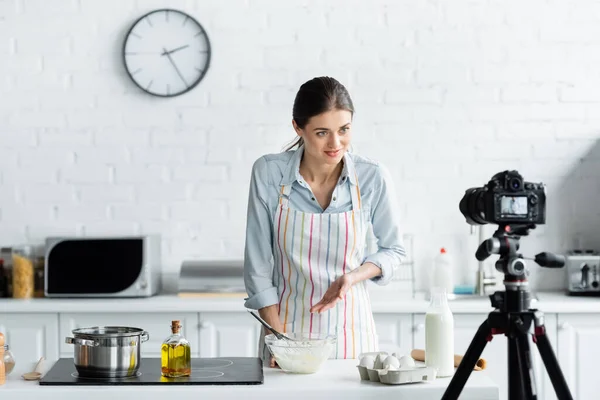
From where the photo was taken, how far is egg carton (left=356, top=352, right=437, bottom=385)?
198 cm

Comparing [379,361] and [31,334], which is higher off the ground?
[379,361]

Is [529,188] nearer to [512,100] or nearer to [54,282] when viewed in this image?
[512,100]

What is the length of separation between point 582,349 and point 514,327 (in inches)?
72.7

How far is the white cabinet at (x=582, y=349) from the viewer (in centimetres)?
356

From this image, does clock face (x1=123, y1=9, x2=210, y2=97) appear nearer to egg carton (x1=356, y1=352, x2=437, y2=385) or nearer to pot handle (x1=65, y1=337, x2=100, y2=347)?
pot handle (x1=65, y1=337, x2=100, y2=347)

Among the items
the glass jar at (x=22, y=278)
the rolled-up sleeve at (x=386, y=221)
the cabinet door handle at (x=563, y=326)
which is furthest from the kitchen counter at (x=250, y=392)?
the glass jar at (x=22, y=278)

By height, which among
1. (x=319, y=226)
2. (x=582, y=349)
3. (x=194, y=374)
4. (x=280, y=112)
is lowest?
(x=582, y=349)

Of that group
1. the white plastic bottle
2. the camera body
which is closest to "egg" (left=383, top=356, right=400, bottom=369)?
the camera body

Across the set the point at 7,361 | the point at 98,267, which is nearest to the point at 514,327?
the point at 7,361

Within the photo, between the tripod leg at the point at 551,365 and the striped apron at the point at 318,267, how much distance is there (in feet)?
2.29

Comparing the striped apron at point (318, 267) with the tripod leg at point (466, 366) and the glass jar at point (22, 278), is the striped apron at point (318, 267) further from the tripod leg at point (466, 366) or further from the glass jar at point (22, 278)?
the glass jar at point (22, 278)

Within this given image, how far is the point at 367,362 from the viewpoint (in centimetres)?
205

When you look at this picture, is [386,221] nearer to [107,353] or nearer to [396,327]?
[107,353]

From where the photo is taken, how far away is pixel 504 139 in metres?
4.01
